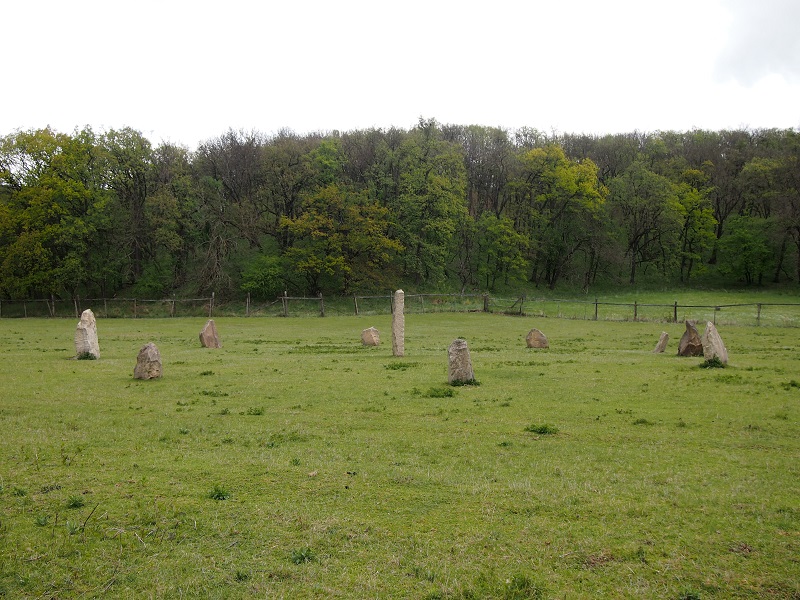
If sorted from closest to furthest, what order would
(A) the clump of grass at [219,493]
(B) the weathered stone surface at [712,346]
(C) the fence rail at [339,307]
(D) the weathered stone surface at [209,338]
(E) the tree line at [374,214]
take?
1. (A) the clump of grass at [219,493]
2. (B) the weathered stone surface at [712,346]
3. (D) the weathered stone surface at [209,338]
4. (C) the fence rail at [339,307]
5. (E) the tree line at [374,214]

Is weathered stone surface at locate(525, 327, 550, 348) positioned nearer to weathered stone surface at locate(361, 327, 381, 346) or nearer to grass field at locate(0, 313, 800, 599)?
weathered stone surface at locate(361, 327, 381, 346)

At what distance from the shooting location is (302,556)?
633 centimetres

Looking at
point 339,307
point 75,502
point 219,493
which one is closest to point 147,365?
point 75,502

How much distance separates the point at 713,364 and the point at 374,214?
44802 mm

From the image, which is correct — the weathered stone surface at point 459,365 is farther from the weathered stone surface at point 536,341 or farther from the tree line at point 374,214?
the tree line at point 374,214

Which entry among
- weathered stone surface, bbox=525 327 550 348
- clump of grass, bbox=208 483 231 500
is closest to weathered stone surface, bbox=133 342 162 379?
clump of grass, bbox=208 483 231 500

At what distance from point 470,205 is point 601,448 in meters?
69.3

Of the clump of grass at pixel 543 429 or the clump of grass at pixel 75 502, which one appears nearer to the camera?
the clump of grass at pixel 75 502

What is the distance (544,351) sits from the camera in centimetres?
2636

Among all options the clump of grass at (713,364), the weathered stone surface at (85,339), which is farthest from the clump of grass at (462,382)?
the weathered stone surface at (85,339)

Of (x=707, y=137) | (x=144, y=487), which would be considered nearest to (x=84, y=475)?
(x=144, y=487)

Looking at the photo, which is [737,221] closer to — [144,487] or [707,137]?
Result: [707,137]

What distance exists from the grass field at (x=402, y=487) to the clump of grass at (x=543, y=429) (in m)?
0.04

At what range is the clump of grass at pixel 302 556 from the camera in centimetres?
629
